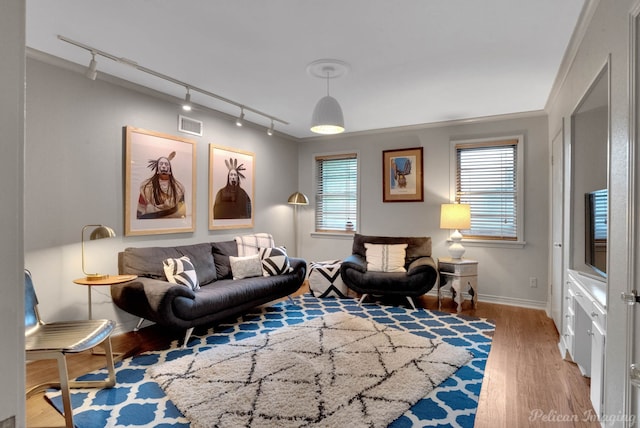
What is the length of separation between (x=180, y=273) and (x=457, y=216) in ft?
10.7

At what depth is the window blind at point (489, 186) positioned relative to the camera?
4.53 m

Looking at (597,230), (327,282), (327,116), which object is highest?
(327,116)

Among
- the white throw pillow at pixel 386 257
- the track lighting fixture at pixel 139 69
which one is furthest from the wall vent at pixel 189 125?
the white throw pillow at pixel 386 257

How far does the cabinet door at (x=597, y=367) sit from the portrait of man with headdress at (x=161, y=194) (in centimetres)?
376

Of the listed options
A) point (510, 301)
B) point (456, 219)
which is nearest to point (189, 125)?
point (456, 219)

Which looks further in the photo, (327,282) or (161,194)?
(327,282)

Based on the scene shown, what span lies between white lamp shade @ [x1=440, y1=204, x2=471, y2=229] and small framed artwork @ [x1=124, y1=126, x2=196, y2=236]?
310cm

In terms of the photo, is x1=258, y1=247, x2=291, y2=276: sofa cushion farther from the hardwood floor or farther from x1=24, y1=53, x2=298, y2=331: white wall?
the hardwood floor

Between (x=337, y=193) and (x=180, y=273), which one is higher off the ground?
(x=337, y=193)

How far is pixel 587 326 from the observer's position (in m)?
2.42

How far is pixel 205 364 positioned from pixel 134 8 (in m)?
2.47

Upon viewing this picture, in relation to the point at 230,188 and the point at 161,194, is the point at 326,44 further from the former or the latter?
the point at 230,188

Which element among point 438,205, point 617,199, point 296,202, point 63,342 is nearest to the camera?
point 617,199

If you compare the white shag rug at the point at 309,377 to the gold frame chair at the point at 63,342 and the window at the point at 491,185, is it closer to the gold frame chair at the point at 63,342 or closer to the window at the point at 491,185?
the gold frame chair at the point at 63,342
